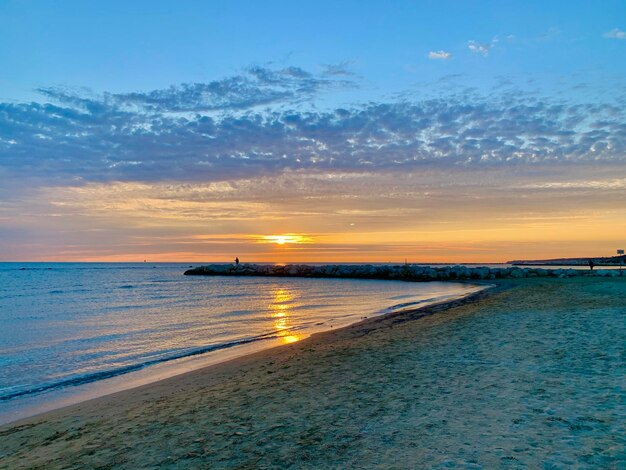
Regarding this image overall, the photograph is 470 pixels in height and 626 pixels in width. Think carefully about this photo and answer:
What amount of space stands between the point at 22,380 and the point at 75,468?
26.4 feet

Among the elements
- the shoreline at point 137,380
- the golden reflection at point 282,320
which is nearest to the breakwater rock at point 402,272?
the golden reflection at point 282,320

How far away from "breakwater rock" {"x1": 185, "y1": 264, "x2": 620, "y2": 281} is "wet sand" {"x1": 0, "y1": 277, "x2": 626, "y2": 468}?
51266 millimetres

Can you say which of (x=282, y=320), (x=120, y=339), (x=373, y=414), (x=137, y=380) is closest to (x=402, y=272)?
(x=282, y=320)

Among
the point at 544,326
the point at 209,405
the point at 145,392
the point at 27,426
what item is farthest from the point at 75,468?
the point at 544,326

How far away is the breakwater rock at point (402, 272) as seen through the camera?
62.9 m

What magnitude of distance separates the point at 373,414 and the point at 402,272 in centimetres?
7016

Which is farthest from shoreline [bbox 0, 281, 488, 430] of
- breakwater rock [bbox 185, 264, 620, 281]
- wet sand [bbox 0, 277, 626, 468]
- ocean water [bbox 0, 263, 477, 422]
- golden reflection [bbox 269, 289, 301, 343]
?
breakwater rock [bbox 185, 264, 620, 281]

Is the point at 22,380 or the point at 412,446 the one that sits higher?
the point at 412,446

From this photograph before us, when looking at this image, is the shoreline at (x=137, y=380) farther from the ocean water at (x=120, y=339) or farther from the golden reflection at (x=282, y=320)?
the golden reflection at (x=282, y=320)

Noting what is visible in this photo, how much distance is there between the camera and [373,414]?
7.12 metres

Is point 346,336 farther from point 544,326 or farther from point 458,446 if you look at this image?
point 458,446

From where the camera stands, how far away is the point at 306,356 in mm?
13133

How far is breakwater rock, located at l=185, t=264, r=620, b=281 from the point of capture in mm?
62909

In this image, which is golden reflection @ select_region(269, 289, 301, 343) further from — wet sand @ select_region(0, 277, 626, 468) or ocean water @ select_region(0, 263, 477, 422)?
wet sand @ select_region(0, 277, 626, 468)
